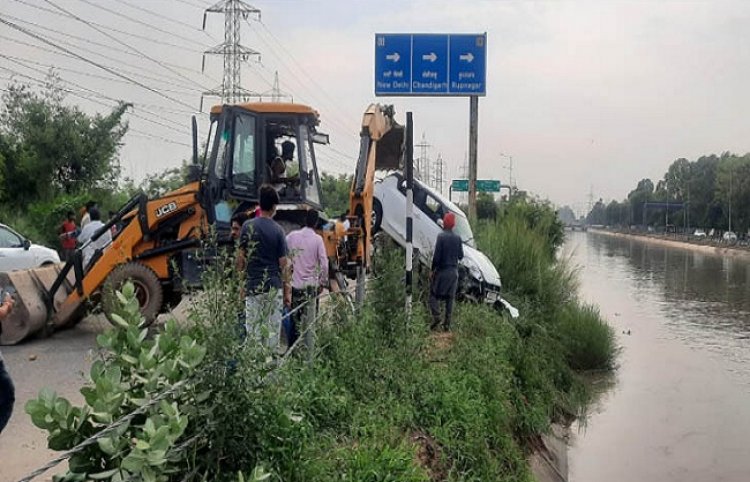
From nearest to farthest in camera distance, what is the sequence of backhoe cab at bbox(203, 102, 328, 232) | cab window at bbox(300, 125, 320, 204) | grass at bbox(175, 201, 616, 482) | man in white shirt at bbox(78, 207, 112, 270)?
grass at bbox(175, 201, 616, 482), backhoe cab at bbox(203, 102, 328, 232), cab window at bbox(300, 125, 320, 204), man in white shirt at bbox(78, 207, 112, 270)

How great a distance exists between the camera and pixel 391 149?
13969 millimetres

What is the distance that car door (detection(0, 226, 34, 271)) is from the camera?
14523 millimetres

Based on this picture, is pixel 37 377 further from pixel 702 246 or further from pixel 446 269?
pixel 702 246

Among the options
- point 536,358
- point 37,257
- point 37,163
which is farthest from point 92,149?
point 536,358

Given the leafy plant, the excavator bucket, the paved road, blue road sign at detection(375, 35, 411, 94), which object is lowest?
the paved road

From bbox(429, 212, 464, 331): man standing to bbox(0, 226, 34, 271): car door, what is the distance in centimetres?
814

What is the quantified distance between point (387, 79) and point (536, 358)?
8686 mm

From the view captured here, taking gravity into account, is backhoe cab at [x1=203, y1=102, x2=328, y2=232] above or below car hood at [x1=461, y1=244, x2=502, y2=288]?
above

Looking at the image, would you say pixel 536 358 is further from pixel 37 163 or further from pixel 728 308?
pixel 728 308

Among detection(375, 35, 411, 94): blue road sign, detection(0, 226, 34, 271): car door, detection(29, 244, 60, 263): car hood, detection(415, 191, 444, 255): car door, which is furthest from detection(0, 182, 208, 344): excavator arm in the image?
detection(375, 35, 411, 94): blue road sign

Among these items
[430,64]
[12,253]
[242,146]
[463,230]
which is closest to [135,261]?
[242,146]

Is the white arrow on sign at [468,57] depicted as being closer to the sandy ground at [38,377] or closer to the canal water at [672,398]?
A: the canal water at [672,398]

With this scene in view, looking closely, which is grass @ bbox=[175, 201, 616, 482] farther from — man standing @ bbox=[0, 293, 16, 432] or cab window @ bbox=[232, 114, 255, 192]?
cab window @ bbox=[232, 114, 255, 192]

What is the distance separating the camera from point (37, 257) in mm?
15031
